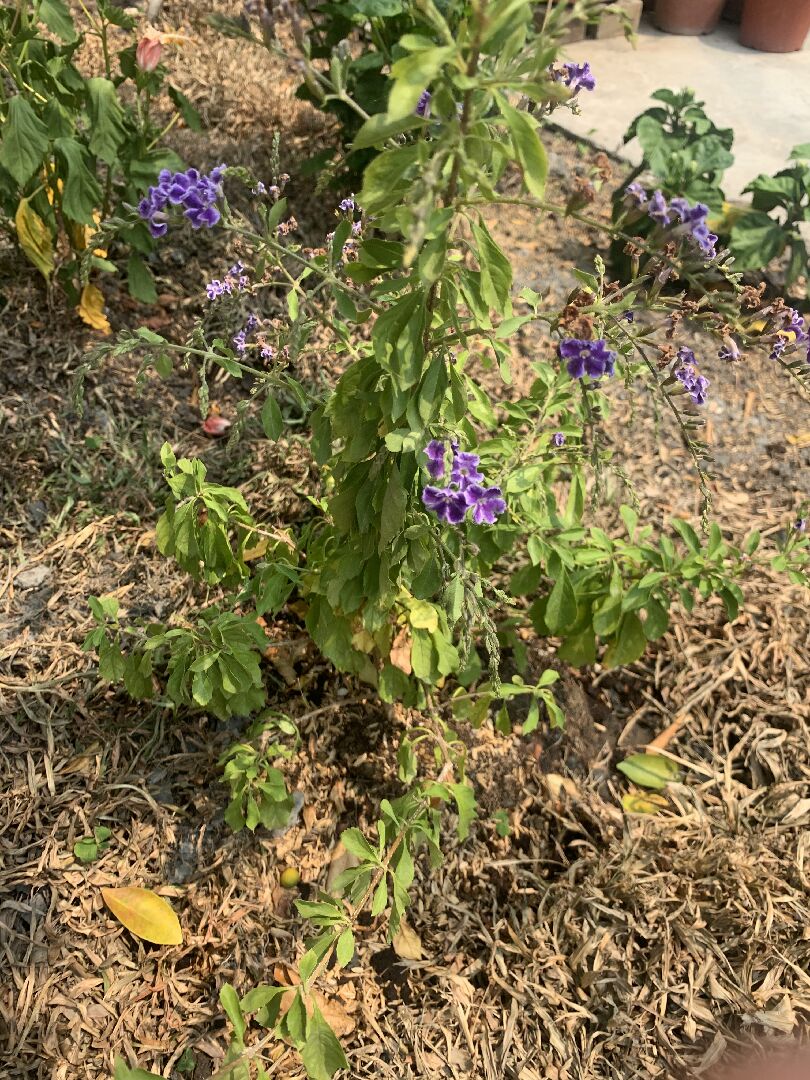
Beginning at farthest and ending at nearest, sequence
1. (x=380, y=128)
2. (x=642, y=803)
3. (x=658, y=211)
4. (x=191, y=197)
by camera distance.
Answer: (x=642, y=803) < (x=191, y=197) < (x=658, y=211) < (x=380, y=128)

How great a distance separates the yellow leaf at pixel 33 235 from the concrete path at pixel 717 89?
2.89 meters

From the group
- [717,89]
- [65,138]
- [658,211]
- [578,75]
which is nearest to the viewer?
[658,211]

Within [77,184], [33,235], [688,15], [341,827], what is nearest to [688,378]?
[341,827]

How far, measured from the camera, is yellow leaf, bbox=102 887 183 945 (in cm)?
173

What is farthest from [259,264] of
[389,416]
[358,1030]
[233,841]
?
[358,1030]

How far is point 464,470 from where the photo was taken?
138 centimetres

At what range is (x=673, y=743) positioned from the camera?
223cm

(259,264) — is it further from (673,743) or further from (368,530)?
(673,743)

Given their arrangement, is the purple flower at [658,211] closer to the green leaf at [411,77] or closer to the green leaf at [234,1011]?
the green leaf at [411,77]

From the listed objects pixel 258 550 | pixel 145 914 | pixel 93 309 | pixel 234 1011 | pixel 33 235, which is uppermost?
pixel 33 235

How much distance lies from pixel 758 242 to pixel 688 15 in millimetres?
2762

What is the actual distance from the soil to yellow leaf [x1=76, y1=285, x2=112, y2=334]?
0.21ft

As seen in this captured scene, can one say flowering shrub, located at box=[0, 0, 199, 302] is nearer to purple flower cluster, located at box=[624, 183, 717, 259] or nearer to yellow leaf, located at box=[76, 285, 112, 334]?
yellow leaf, located at box=[76, 285, 112, 334]

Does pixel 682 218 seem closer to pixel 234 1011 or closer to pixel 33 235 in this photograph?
pixel 234 1011
